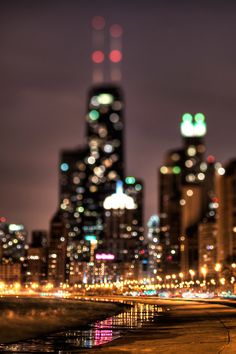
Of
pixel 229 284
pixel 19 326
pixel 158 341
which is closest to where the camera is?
pixel 158 341

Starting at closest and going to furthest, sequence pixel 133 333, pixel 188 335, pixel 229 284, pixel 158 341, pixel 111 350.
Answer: pixel 111 350
pixel 158 341
pixel 188 335
pixel 133 333
pixel 229 284

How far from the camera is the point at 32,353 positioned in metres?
32.5

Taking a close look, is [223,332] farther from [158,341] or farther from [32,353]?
[32,353]

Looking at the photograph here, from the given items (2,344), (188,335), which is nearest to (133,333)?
(188,335)

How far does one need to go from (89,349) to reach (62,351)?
1344 millimetres

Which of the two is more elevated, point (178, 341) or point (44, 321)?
point (44, 321)

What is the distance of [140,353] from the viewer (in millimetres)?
30000

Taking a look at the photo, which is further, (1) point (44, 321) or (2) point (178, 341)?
(1) point (44, 321)

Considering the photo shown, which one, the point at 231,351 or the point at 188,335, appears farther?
the point at 188,335

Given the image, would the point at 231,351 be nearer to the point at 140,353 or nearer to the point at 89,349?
the point at 140,353

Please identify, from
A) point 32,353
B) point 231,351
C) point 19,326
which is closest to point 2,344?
point 32,353

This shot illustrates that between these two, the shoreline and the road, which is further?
the shoreline

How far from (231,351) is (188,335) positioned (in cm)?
898

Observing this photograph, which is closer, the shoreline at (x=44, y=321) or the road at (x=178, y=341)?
the road at (x=178, y=341)
